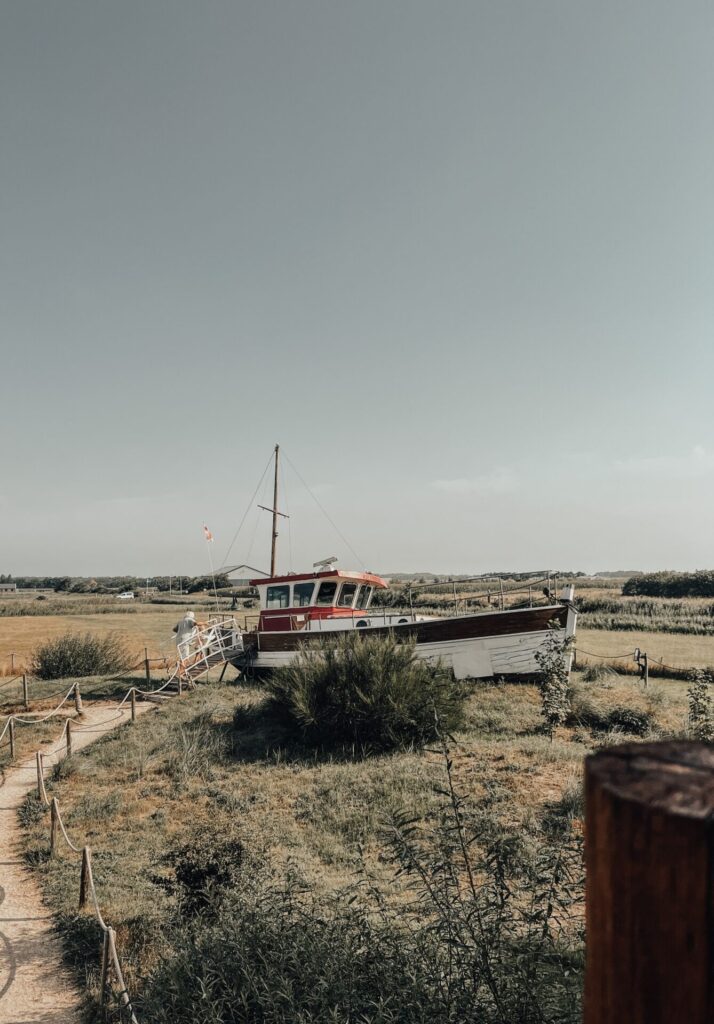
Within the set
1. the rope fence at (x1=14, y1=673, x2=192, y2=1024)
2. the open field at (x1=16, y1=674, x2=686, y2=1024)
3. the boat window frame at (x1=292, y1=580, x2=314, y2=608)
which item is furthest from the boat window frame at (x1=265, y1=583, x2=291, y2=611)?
the rope fence at (x1=14, y1=673, x2=192, y2=1024)

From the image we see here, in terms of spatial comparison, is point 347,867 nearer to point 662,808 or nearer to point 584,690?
point 662,808

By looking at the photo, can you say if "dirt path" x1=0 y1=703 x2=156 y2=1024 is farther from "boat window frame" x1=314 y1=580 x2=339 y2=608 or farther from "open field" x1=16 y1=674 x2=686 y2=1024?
"boat window frame" x1=314 y1=580 x2=339 y2=608

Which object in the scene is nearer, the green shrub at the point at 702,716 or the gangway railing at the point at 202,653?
the green shrub at the point at 702,716

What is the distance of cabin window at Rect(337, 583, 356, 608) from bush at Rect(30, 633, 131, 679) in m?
10.8

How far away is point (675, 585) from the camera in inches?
2554

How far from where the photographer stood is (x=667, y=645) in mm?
27391

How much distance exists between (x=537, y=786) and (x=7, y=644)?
33281 millimetres

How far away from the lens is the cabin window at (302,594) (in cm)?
2081

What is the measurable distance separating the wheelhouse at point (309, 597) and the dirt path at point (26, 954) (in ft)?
37.2

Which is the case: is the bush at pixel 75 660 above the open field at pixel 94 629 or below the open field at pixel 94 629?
above

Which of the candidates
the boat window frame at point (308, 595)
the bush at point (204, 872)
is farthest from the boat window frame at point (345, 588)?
the bush at point (204, 872)

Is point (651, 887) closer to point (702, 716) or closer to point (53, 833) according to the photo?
point (53, 833)

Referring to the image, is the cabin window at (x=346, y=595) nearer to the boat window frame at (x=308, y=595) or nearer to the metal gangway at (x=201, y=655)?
the boat window frame at (x=308, y=595)

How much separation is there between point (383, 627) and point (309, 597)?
149 inches
